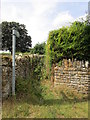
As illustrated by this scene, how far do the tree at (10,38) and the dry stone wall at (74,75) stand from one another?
24143 mm

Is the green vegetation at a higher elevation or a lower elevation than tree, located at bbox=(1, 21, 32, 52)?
lower

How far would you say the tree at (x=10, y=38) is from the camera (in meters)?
28.0

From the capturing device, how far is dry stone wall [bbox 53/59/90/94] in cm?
523

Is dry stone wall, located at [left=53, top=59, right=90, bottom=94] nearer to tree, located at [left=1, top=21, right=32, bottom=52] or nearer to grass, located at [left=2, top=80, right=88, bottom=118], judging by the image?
grass, located at [left=2, top=80, right=88, bottom=118]

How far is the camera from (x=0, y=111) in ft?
10.4

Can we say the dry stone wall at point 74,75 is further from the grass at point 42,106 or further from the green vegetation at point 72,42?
the grass at point 42,106

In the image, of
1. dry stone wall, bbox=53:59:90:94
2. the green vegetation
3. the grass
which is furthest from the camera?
the green vegetation

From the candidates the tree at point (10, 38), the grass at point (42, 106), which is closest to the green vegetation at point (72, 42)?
the grass at point (42, 106)

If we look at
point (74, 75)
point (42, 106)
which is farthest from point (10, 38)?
point (42, 106)

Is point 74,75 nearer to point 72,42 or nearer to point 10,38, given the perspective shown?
point 72,42

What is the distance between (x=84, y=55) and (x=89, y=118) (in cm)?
330

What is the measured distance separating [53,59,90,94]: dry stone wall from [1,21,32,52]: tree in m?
24.1

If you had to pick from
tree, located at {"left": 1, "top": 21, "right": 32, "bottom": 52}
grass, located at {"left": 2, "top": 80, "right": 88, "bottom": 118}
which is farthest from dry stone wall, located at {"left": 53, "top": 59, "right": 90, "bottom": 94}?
tree, located at {"left": 1, "top": 21, "right": 32, "bottom": 52}

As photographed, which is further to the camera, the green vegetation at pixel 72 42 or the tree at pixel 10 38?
the tree at pixel 10 38
